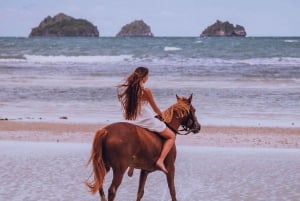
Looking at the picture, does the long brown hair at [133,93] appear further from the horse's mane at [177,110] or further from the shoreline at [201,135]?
the shoreline at [201,135]

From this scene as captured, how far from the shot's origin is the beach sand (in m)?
8.98

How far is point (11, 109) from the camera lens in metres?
19.0

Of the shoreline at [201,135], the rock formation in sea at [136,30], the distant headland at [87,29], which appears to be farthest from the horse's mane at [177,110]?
the rock formation in sea at [136,30]

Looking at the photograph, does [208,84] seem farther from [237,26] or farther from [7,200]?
[237,26]

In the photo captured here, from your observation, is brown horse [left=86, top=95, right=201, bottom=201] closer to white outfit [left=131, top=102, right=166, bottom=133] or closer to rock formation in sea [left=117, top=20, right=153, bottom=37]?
white outfit [left=131, top=102, right=166, bottom=133]

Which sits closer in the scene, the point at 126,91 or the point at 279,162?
the point at 126,91

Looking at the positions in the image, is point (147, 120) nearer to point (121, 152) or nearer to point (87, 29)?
point (121, 152)

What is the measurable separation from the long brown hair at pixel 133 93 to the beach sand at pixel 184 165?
1.65 meters

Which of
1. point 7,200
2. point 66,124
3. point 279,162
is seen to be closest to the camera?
point 7,200

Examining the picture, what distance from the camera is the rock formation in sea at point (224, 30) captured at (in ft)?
463

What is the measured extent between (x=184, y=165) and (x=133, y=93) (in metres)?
3.91

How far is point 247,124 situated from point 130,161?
8.97 metres

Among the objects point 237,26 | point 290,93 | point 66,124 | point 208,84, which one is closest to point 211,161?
point 66,124

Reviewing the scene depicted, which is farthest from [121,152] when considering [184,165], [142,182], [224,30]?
[224,30]
